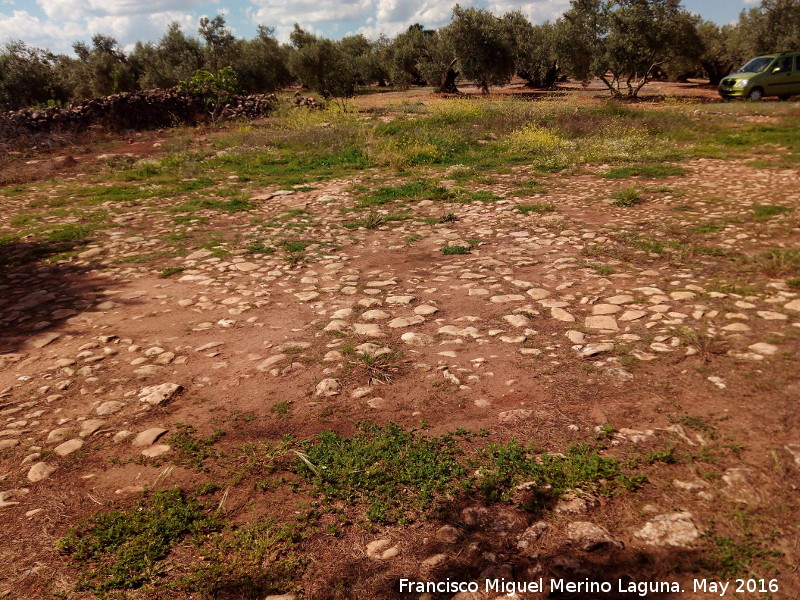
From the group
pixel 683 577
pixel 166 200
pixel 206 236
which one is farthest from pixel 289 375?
pixel 166 200

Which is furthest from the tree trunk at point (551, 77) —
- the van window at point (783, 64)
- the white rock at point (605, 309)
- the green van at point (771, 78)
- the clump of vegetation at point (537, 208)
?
the white rock at point (605, 309)

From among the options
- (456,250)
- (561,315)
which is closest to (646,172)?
(456,250)

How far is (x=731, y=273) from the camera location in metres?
4.55

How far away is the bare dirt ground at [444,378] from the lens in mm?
2141

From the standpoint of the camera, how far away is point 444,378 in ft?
11.2

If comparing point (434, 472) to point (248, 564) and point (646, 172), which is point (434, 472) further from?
point (646, 172)

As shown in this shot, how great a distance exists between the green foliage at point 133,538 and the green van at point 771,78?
996 inches

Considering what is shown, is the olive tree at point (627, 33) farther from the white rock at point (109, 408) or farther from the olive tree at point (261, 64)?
the white rock at point (109, 408)

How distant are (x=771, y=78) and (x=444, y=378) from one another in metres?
23.8

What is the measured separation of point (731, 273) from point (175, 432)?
5058 mm

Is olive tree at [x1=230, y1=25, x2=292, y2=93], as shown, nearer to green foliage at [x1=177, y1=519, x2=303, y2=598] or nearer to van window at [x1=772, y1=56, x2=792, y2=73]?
van window at [x1=772, y1=56, x2=792, y2=73]

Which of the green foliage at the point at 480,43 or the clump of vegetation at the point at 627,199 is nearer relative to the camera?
the clump of vegetation at the point at 627,199

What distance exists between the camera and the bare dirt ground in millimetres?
2141

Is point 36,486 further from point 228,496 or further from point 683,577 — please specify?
point 683,577
